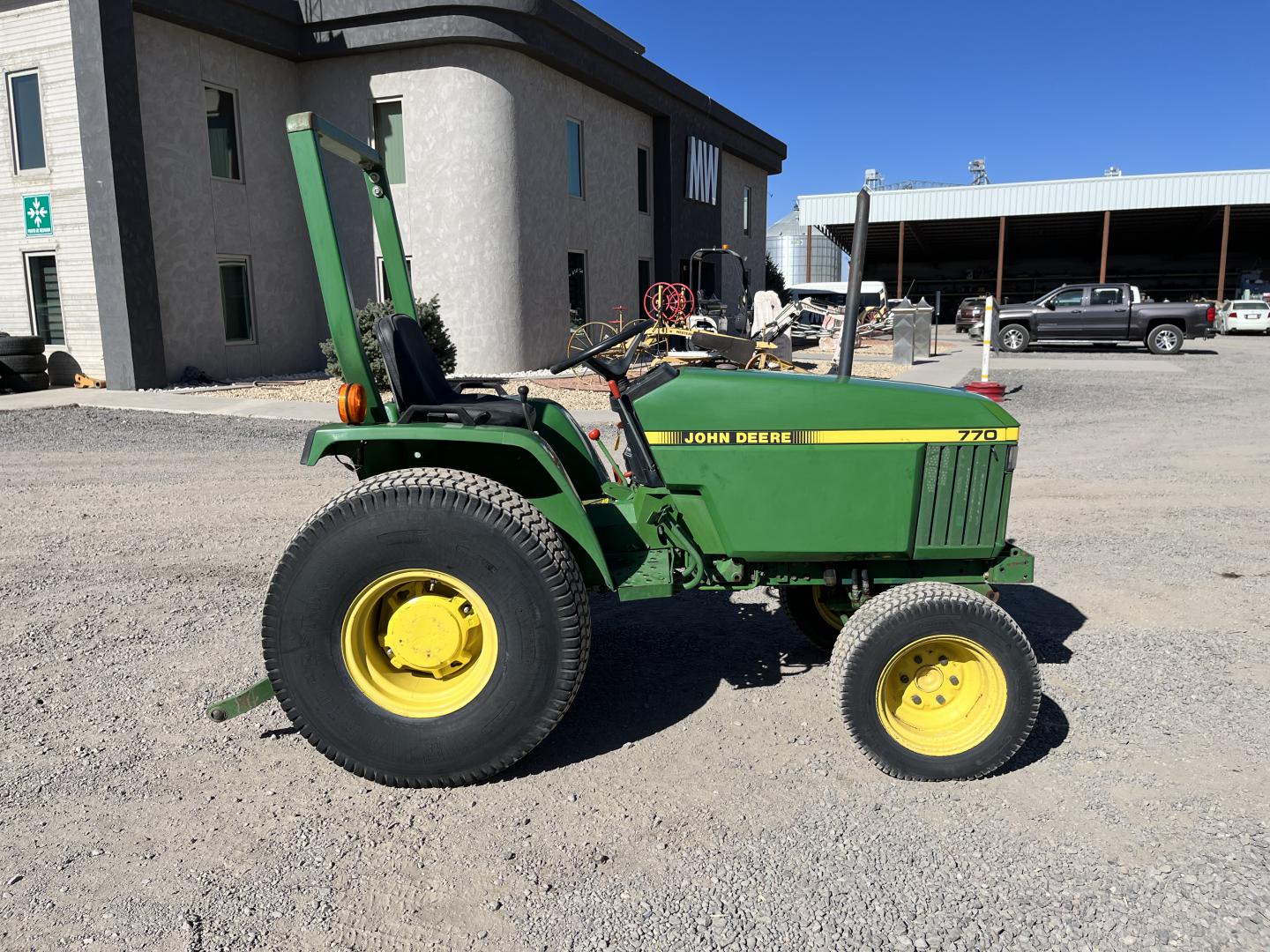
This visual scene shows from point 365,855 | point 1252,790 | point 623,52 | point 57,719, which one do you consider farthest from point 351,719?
point 623,52

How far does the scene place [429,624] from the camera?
311 cm

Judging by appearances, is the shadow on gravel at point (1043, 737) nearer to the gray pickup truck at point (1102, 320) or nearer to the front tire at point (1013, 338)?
the gray pickup truck at point (1102, 320)

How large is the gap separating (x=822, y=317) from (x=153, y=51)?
813 inches

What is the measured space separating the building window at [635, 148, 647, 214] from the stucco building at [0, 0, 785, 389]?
2604mm

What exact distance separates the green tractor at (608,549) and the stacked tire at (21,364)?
13881 millimetres

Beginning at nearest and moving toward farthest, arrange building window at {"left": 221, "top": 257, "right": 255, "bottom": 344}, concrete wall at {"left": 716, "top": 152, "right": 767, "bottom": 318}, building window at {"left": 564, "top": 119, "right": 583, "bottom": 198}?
building window at {"left": 221, "top": 257, "right": 255, "bottom": 344} → building window at {"left": 564, "top": 119, "right": 583, "bottom": 198} → concrete wall at {"left": 716, "top": 152, "right": 767, "bottom": 318}

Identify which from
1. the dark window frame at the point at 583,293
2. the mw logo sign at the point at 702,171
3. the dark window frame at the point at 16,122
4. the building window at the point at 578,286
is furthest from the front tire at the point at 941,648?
the mw logo sign at the point at 702,171

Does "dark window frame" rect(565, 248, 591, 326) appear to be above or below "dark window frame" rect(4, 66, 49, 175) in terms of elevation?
below

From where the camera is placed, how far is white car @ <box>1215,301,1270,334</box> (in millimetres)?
31219

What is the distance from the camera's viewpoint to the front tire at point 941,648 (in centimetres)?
313

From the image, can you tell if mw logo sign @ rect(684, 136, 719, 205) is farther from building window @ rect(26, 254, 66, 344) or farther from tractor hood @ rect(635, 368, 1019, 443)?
tractor hood @ rect(635, 368, 1019, 443)

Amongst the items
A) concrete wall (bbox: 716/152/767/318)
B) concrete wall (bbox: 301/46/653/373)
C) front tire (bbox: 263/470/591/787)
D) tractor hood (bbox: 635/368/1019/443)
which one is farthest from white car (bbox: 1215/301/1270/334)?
front tire (bbox: 263/470/591/787)

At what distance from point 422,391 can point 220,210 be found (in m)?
14.8

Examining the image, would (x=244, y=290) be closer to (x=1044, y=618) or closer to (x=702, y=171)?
(x=702, y=171)
